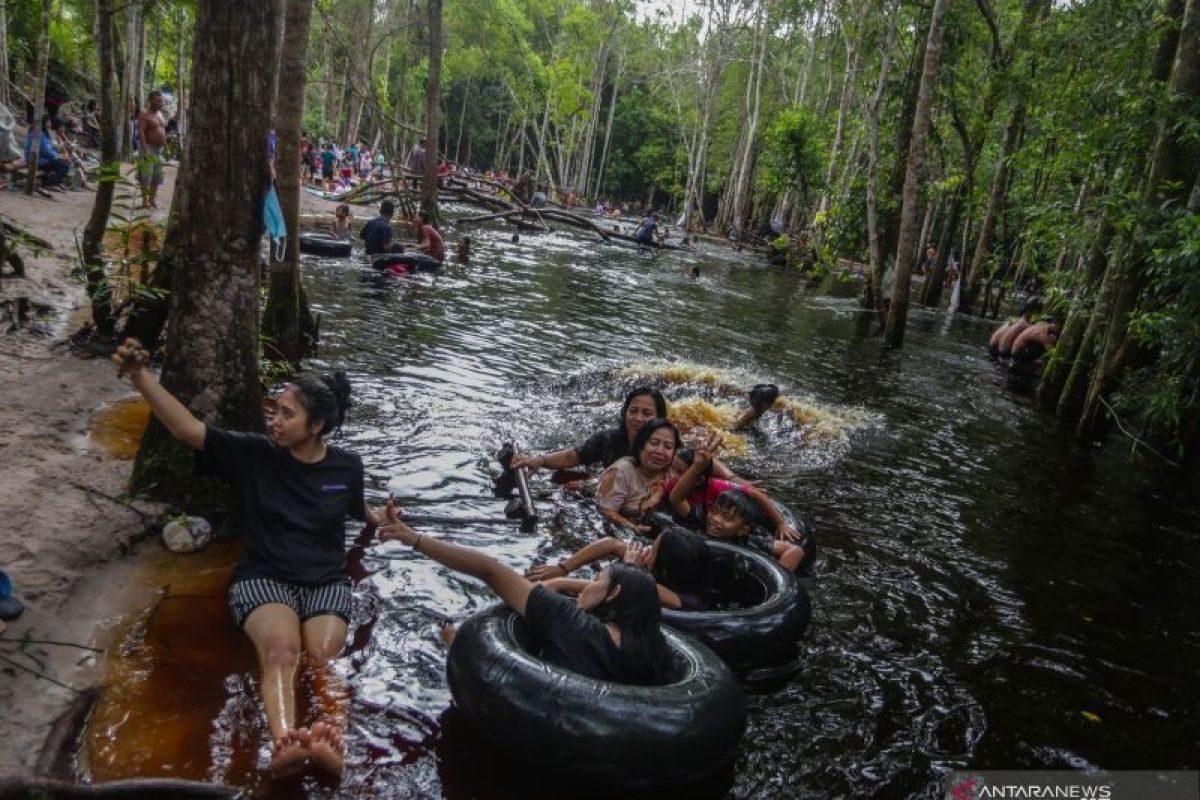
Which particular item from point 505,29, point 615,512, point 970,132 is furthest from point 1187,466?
point 505,29

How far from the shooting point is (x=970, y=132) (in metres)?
20.2

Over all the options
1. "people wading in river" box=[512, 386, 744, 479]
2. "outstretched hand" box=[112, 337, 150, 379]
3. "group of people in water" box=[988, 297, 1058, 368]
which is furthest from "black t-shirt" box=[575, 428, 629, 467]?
"group of people in water" box=[988, 297, 1058, 368]

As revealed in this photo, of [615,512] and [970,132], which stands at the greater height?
[970,132]

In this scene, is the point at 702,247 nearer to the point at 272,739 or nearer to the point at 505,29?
the point at 505,29

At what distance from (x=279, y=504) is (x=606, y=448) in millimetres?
3359

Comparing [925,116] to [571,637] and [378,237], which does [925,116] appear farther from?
[571,637]

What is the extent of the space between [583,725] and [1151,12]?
13687 mm

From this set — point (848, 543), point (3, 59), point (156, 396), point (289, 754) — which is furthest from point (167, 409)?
point (3, 59)

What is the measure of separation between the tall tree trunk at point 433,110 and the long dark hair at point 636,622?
18.4 metres

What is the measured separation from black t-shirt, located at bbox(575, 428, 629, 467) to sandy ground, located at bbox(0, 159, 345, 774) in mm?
3371

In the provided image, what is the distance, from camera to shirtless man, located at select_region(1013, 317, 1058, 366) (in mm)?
15188

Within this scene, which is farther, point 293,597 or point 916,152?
point 916,152

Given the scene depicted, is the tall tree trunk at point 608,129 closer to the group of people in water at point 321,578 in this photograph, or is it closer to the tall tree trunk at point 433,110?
the tall tree trunk at point 433,110

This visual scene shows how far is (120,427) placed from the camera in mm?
6082
